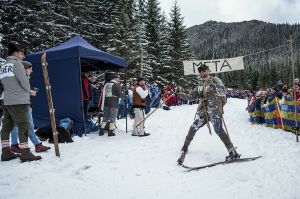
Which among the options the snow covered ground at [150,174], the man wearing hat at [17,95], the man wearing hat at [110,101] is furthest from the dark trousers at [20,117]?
the man wearing hat at [110,101]

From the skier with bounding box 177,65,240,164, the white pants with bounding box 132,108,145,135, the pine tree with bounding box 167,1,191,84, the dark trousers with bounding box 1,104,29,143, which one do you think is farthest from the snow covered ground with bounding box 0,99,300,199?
the pine tree with bounding box 167,1,191,84

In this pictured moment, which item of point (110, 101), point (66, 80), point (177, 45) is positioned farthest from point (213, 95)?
point (177, 45)

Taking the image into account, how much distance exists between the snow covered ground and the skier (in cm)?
41

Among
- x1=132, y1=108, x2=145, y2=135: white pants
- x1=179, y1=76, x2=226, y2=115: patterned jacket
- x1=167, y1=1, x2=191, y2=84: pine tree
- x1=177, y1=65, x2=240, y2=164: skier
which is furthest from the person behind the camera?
x1=167, y1=1, x2=191, y2=84: pine tree

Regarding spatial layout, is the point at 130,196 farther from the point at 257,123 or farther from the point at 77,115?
the point at 257,123

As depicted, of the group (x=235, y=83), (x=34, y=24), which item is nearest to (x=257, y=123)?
(x=34, y=24)

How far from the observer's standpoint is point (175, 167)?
584cm

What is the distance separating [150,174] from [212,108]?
1960 millimetres

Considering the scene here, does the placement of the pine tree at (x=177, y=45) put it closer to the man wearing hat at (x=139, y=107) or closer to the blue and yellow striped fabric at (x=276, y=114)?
the blue and yellow striped fabric at (x=276, y=114)

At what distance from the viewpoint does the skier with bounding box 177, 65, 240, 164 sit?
6172 mm

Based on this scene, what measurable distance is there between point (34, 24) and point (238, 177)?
1778 cm

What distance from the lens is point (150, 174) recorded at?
5391 millimetres

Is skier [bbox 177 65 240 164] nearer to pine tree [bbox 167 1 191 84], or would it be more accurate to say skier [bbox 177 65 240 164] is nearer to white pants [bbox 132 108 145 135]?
white pants [bbox 132 108 145 135]

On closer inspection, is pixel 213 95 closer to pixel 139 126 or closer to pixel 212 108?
pixel 212 108
